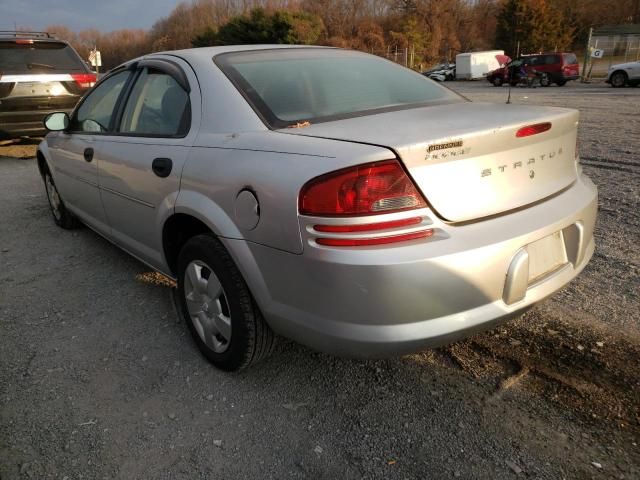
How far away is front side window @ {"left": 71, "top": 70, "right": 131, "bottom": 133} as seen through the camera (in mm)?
3488

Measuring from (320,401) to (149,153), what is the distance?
1.57 metres

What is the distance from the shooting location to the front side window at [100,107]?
3488 millimetres

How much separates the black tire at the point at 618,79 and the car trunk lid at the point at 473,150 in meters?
22.8

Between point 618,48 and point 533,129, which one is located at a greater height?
point 533,129

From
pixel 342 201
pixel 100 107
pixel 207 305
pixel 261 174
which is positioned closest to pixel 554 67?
pixel 100 107

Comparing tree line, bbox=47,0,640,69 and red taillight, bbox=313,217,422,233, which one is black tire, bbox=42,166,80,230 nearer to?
red taillight, bbox=313,217,422,233

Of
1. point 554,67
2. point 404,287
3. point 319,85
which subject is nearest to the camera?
point 404,287

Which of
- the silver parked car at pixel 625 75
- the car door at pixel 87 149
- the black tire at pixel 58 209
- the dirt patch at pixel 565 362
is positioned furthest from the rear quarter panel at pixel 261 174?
the silver parked car at pixel 625 75

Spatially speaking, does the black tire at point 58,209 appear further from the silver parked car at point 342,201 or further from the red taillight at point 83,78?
the red taillight at point 83,78

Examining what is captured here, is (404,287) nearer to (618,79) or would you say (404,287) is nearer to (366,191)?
(366,191)

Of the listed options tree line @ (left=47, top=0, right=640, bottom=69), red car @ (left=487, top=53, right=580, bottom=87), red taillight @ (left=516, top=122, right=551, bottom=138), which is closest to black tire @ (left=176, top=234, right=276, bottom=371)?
red taillight @ (left=516, top=122, right=551, bottom=138)

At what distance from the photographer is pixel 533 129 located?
213cm

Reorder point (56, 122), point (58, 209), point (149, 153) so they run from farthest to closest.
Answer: point (58, 209), point (56, 122), point (149, 153)

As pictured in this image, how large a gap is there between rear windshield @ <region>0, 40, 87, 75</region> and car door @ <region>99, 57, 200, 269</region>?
6.39 meters
